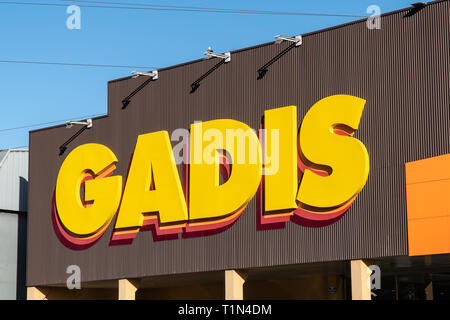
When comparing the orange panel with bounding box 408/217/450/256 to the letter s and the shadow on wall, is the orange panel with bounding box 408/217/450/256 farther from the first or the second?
the shadow on wall

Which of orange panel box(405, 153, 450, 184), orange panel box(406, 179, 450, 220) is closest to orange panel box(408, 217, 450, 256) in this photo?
orange panel box(406, 179, 450, 220)

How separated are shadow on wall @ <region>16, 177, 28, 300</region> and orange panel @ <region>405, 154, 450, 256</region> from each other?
26323 millimetres

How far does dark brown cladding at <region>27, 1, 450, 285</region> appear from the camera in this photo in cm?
3569

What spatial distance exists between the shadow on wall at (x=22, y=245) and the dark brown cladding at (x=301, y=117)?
209 inches

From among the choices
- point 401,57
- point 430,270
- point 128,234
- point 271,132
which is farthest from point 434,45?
point 128,234

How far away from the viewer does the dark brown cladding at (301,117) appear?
3569cm

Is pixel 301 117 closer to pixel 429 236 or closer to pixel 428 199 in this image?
pixel 428 199

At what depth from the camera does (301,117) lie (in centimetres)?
3900

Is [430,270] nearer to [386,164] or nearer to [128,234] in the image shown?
[386,164]

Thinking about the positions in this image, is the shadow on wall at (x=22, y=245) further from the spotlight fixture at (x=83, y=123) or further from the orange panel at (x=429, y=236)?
the orange panel at (x=429, y=236)

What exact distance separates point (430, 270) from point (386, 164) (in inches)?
299

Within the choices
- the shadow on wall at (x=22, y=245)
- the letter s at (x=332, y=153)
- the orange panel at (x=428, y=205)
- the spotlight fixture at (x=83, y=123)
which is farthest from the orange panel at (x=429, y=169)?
the shadow on wall at (x=22, y=245)

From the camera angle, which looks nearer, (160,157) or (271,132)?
(271,132)

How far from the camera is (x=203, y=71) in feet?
141
